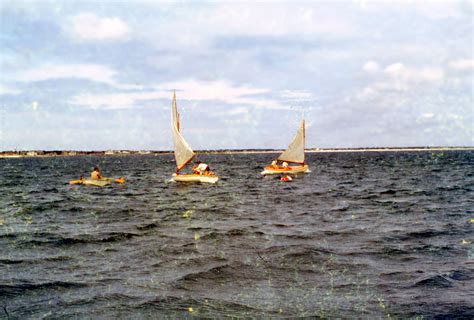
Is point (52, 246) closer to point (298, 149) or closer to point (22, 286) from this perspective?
point (22, 286)

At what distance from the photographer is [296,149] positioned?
2731 inches

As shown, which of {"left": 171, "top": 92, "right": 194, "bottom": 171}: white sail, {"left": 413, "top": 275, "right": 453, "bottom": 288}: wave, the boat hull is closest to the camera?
{"left": 413, "top": 275, "right": 453, "bottom": 288}: wave

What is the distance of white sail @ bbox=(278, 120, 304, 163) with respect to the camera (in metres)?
68.5

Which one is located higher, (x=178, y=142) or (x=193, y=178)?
(x=178, y=142)

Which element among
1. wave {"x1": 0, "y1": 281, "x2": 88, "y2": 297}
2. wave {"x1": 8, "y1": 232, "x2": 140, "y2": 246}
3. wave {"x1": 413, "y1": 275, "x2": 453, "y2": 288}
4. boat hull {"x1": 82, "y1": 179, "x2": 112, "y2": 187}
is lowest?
wave {"x1": 413, "y1": 275, "x2": 453, "y2": 288}

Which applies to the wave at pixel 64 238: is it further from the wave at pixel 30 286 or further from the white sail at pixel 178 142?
the white sail at pixel 178 142

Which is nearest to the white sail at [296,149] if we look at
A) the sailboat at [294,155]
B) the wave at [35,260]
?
the sailboat at [294,155]

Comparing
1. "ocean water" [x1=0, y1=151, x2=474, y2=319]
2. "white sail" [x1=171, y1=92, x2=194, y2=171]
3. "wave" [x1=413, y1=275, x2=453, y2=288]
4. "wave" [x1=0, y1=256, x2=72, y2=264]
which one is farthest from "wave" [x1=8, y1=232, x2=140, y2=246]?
"white sail" [x1=171, y1=92, x2=194, y2=171]

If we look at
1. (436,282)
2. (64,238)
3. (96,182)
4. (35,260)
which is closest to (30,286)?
(35,260)

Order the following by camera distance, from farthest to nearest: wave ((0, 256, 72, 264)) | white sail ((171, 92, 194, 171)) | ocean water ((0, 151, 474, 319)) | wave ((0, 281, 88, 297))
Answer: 1. white sail ((171, 92, 194, 171))
2. wave ((0, 256, 72, 264))
3. wave ((0, 281, 88, 297))
4. ocean water ((0, 151, 474, 319))

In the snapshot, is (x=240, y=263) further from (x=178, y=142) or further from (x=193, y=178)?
(x=193, y=178)

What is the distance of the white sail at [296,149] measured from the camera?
225ft

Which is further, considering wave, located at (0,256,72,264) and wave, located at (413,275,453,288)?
wave, located at (0,256,72,264)

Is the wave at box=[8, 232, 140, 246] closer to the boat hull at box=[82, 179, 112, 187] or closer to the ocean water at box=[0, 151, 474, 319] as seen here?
the ocean water at box=[0, 151, 474, 319]
